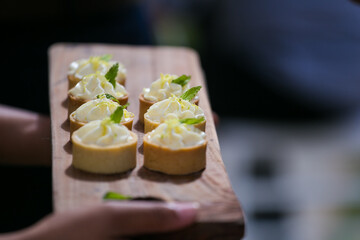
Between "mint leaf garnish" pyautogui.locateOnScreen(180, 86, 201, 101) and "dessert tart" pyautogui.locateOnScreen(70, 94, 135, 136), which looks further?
"mint leaf garnish" pyautogui.locateOnScreen(180, 86, 201, 101)

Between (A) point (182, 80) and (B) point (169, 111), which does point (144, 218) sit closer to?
(B) point (169, 111)

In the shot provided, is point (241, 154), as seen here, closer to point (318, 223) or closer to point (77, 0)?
point (318, 223)

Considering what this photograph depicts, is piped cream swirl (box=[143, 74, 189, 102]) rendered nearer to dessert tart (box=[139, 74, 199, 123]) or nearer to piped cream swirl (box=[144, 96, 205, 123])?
dessert tart (box=[139, 74, 199, 123])

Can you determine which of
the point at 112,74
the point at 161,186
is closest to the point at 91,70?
the point at 112,74

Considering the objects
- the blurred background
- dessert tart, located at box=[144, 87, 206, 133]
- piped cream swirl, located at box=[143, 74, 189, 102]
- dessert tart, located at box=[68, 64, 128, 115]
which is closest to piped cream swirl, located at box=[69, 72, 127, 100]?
dessert tart, located at box=[68, 64, 128, 115]

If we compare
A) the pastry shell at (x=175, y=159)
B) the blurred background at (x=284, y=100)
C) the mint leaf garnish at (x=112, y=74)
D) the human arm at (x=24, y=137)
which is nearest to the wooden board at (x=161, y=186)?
the pastry shell at (x=175, y=159)
